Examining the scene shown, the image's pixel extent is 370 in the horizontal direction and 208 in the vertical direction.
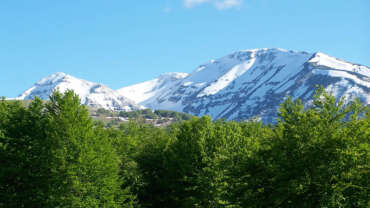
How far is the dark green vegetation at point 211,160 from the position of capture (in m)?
36.8

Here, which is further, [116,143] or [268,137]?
[116,143]

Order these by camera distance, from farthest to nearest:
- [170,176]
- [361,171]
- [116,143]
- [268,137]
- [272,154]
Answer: [116,143]
[170,176]
[268,137]
[272,154]
[361,171]

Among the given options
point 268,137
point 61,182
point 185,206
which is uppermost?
point 268,137

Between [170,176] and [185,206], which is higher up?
[170,176]

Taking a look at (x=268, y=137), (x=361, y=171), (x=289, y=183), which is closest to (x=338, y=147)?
(x=361, y=171)

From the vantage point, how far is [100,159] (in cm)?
4834

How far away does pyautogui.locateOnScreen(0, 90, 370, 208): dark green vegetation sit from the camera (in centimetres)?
3678

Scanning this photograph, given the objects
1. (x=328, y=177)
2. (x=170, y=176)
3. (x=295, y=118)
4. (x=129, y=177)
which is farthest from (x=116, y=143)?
(x=328, y=177)

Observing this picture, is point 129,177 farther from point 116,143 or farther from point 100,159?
point 100,159

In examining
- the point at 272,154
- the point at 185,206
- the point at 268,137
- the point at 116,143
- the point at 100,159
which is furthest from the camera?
the point at 116,143

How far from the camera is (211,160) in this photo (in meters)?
49.4

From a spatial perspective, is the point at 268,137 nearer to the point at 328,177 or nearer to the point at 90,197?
the point at 328,177

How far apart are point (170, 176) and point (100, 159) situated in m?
17.1

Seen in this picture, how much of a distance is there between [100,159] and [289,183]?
2273 cm
